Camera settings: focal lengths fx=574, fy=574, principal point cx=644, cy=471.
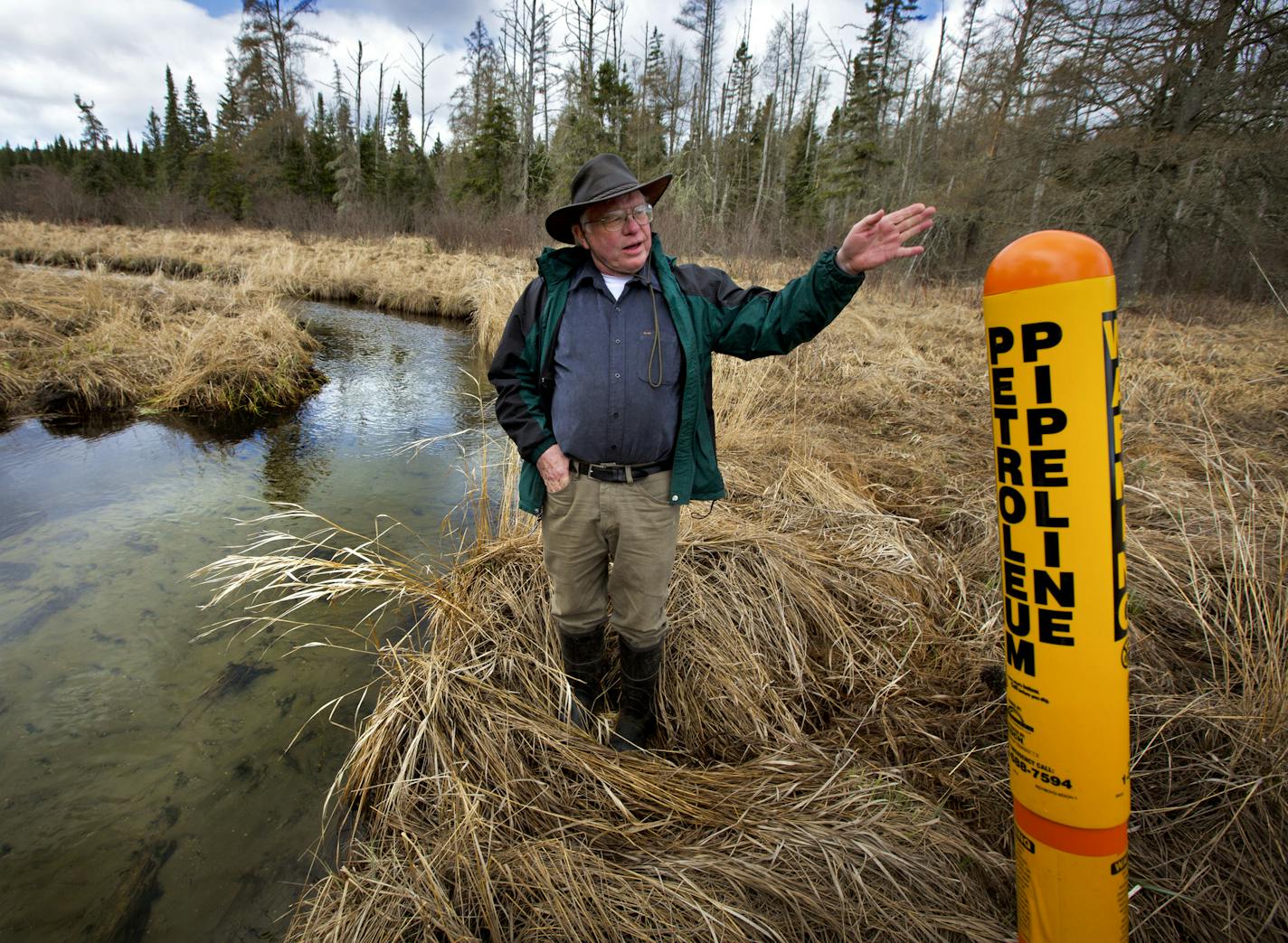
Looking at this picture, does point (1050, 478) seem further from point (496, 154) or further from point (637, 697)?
point (496, 154)

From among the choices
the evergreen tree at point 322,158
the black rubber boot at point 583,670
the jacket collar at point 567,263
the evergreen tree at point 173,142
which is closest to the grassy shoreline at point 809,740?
the black rubber boot at point 583,670

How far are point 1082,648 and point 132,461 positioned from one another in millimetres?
6569

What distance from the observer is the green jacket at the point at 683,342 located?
1812 millimetres

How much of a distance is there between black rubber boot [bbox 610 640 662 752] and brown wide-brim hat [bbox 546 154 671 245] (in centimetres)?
149

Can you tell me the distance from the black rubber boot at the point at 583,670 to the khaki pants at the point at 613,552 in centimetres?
7

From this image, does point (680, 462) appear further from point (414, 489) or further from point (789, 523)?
point (414, 489)

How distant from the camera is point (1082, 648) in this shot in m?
1.08

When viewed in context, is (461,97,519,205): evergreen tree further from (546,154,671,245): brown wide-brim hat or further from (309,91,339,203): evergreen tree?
(546,154,671,245): brown wide-brim hat

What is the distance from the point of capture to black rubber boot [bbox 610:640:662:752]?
2.21 meters

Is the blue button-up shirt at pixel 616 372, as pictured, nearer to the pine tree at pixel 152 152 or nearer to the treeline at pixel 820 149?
the treeline at pixel 820 149

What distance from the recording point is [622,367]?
179 centimetres

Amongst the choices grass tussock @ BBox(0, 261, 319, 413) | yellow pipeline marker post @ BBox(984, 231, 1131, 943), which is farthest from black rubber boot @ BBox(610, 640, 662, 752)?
grass tussock @ BBox(0, 261, 319, 413)

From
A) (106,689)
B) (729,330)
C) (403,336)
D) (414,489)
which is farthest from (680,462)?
(403,336)

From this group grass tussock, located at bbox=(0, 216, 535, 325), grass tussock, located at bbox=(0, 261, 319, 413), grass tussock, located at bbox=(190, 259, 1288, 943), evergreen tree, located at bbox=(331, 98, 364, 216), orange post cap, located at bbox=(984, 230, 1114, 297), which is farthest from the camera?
evergreen tree, located at bbox=(331, 98, 364, 216)
